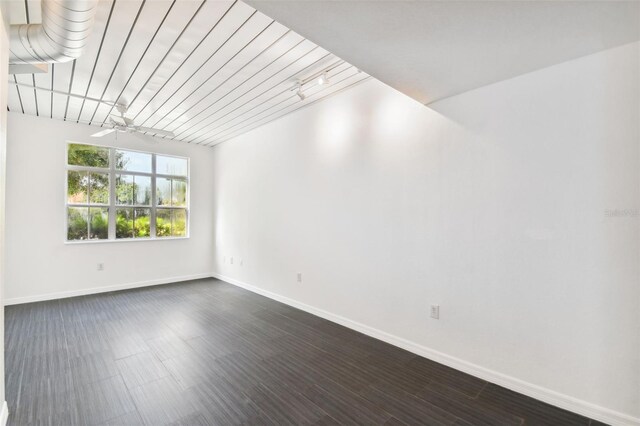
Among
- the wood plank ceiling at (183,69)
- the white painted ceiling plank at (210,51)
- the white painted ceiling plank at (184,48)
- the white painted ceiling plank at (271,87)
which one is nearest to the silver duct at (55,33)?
the wood plank ceiling at (183,69)

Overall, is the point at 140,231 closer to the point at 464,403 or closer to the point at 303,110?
the point at 303,110

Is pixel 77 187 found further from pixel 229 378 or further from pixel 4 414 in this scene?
pixel 229 378

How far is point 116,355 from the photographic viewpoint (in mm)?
2705

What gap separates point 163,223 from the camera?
5660 millimetres

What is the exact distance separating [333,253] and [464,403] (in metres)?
1.97

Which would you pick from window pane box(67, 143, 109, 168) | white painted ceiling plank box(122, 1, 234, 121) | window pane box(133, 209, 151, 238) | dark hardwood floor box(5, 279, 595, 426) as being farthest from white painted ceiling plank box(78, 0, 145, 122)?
dark hardwood floor box(5, 279, 595, 426)

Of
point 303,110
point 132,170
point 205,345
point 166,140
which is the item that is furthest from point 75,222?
point 303,110

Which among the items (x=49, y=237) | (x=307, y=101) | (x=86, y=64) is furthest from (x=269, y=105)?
(x=49, y=237)

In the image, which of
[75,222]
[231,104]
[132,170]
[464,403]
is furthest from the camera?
[132,170]

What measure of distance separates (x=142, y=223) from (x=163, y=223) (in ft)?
1.19

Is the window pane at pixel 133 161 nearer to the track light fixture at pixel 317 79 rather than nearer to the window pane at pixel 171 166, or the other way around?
the window pane at pixel 171 166

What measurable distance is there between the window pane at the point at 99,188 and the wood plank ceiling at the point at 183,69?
3.17 feet

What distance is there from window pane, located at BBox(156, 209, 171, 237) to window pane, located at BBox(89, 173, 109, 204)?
2.86 feet

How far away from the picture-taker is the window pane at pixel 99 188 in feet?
16.0
